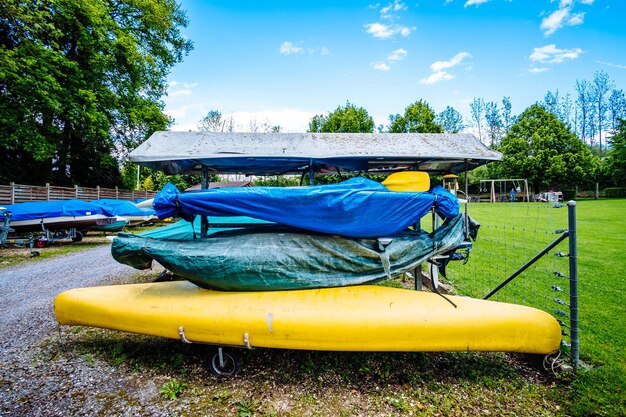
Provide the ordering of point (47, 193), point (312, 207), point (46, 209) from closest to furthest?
point (312, 207), point (46, 209), point (47, 193)

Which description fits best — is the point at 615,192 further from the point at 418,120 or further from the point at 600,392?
the point at 600,392

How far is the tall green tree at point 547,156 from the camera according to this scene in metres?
29.7

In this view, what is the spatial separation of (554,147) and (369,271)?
37.8 m

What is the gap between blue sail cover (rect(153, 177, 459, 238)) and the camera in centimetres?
327

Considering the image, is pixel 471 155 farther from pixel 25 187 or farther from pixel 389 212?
pixel 25 187

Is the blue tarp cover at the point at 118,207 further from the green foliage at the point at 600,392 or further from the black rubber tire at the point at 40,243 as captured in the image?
the green foliage at the point at 600,392

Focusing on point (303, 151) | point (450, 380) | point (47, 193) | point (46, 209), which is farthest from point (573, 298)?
point (47, 193)

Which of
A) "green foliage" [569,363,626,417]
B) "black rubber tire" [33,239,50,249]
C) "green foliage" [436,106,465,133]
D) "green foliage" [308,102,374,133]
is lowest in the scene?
"green foliage" [569,363,626,417]

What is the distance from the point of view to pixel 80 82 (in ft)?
54.0

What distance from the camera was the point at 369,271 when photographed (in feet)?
11.1

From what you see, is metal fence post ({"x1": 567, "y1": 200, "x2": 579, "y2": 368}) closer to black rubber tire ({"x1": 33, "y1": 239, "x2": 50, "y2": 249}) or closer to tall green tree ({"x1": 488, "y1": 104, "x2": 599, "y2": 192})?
black rubber tire ({"x1": 33, "y1": 239, "x2": 50, "y2": 249})

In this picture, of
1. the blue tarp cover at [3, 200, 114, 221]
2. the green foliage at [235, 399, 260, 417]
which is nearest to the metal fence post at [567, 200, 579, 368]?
the green foliage at [235, 399, 260, 417]

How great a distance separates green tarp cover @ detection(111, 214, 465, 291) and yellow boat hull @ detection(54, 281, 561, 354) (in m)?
0.21

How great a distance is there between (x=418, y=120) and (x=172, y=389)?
30214 millimetres
